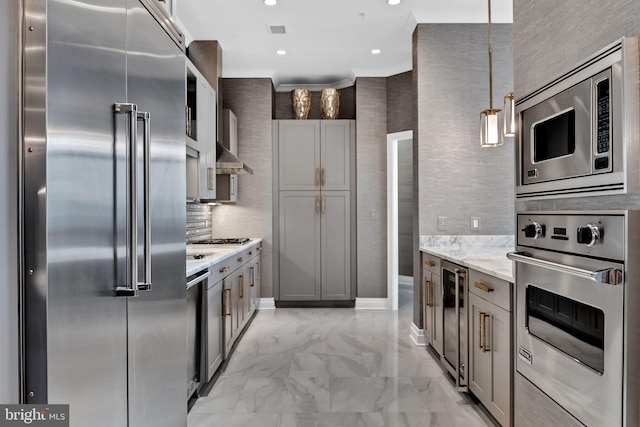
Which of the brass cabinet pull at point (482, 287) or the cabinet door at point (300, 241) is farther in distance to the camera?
the cabinet door at point (300, 241)

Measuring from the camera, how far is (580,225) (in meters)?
1.30

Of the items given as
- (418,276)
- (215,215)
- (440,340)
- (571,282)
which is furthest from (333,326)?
(571,282)

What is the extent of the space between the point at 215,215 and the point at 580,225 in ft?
14.7

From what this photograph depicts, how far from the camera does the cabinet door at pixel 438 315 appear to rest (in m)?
3.16

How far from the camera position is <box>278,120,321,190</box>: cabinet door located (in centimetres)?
530

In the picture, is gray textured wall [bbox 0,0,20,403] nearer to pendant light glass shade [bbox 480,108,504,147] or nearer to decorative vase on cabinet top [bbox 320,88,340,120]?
pendant light glass shade [bbox 480,108,504,147]

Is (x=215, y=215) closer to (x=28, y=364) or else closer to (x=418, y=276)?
(x=418, y=276)

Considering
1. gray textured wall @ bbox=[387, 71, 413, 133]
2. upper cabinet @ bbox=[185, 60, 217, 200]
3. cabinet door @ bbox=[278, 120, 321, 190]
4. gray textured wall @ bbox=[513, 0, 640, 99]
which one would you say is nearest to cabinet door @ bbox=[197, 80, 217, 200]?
upper cabinet @ bbox=[185, 60, 217, 200]

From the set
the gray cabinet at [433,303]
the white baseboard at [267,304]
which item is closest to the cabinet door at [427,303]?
the gray cabinet at [433,303]

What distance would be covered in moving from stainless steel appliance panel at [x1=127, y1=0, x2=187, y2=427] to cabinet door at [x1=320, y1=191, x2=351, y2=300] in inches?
135

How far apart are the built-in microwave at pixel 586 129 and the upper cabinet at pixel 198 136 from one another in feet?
8.00

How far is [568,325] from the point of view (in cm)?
Answer: 139

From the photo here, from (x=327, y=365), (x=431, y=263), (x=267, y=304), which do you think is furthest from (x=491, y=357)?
(x=267, y=304)

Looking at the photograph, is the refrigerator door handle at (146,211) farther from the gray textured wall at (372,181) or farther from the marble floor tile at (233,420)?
the gray textured wall at (372,181)
